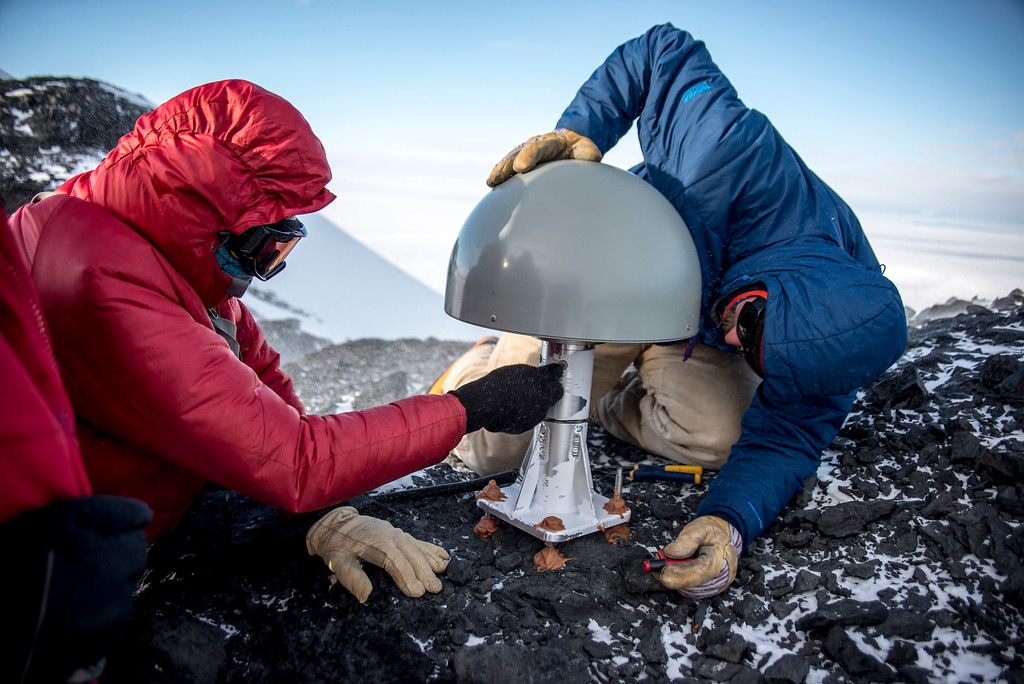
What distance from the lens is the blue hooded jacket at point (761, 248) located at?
5.59ft

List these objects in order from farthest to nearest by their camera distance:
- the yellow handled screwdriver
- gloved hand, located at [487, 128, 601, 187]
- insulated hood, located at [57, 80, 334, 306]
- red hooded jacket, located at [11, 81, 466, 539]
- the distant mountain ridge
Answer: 1. the distant mountain ridge
2. the yellow handled screwdriver
3. gloved hand, located at [487, 128, 601, 187]
4. insulated hood, located at [57, 80, 334, 306]
5. red hooded jacket, located at [11, 81, 466, 539]

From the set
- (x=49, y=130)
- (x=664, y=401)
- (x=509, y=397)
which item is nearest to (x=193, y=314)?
(x=509, y=397)

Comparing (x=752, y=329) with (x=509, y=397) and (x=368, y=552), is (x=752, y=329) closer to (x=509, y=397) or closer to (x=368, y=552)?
(x=509, y=397)

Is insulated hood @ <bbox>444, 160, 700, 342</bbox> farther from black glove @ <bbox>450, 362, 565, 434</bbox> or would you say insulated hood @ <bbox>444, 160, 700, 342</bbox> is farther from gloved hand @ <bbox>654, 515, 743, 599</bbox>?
gloved hand @ <bbox>654, 515, 743, 599</bbox>

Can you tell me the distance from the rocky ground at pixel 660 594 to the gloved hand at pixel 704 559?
67 millimetres

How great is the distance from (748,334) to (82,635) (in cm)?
173

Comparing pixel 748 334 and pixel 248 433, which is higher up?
pixel 748 334

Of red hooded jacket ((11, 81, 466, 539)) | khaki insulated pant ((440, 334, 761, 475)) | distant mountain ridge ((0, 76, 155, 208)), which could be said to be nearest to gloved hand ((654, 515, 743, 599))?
khaki insulated pant ((440, 334, 761, 475))

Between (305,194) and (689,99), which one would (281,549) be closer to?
(305,194)

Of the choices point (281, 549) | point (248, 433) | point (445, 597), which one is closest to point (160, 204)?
point (248, 433)

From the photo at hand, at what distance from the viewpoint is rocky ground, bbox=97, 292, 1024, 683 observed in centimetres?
148

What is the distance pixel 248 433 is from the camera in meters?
→ 1.31

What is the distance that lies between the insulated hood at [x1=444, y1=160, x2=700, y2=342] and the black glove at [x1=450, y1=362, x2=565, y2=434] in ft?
0.68

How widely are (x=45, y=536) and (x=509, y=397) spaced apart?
1056 millimetres
